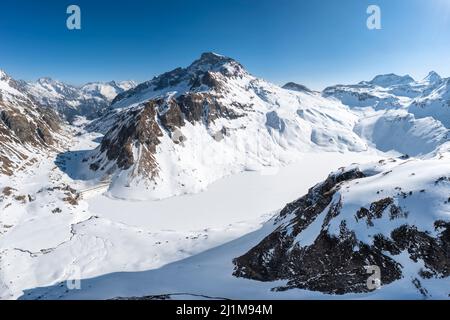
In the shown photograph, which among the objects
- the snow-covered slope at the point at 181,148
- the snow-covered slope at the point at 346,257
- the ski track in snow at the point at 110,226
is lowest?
the snow-covered slope at the point at 346,257

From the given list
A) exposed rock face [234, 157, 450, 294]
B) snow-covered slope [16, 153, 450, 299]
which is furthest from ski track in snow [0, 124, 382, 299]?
exposed rock face [234, 157, 450, 294]

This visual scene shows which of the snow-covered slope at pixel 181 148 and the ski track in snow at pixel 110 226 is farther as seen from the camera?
the snow-covered slope at pixel 181 148

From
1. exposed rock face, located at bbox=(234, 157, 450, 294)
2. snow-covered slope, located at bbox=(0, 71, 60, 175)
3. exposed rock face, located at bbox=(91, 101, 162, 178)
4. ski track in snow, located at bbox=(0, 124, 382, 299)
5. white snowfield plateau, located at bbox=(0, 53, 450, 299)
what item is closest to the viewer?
exposed rock face, located at bbox=(234, 157, 450, 294)

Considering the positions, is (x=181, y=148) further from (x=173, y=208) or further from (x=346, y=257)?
(x=346, y=257)

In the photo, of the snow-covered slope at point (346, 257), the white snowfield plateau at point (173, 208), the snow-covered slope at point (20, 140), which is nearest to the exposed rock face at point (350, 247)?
the snow-covered slope at point (346, 257)

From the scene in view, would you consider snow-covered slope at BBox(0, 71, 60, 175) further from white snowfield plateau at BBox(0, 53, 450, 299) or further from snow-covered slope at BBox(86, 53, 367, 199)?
snow-covered slope at BBox(86, 53, 367, 199)

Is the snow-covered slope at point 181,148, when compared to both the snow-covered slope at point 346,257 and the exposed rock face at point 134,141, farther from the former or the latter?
the snow-covered slope at point 346,257

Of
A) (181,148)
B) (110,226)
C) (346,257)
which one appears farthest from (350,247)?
(181,148)
